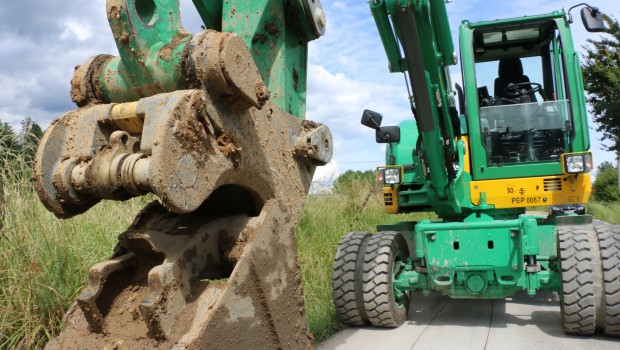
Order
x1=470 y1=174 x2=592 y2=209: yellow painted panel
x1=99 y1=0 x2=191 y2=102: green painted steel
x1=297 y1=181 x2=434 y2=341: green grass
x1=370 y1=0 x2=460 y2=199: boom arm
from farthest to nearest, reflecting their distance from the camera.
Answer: x1=470 y1=174 x2=592 y2=209: yellow painted panel, x1=297 y1=181 x2=434 y2=341: green grass, x1=370 y1=0 x2=460 y2=199: boom arm, x1=99 y1=0 x2=191 y2=102: green painted steel

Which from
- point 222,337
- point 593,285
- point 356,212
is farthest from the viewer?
point 356,212

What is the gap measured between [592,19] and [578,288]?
2.07 metres

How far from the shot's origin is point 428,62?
3.94 m

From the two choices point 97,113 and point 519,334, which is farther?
point 519,334

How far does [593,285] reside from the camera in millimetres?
4148

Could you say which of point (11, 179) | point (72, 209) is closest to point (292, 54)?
point (72, 209)

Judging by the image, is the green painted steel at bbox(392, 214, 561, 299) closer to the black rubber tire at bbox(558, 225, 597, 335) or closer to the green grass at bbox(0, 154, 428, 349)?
the black rubber tire at bbox(558, 225, 597, 335)

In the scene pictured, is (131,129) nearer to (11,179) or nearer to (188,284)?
→ (188,284)

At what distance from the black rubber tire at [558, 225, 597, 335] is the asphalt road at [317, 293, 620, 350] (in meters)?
0.13

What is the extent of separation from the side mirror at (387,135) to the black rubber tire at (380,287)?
0.95 m

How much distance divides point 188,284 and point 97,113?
602 millimetres

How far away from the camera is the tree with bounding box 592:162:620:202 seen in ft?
61.5

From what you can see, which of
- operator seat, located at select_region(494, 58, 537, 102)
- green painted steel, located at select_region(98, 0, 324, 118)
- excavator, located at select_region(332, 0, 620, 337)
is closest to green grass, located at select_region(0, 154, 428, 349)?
excavator, located at select_region(332, 0, 620, 337)

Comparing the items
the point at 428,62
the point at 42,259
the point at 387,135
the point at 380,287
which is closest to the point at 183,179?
the point at 42,259
